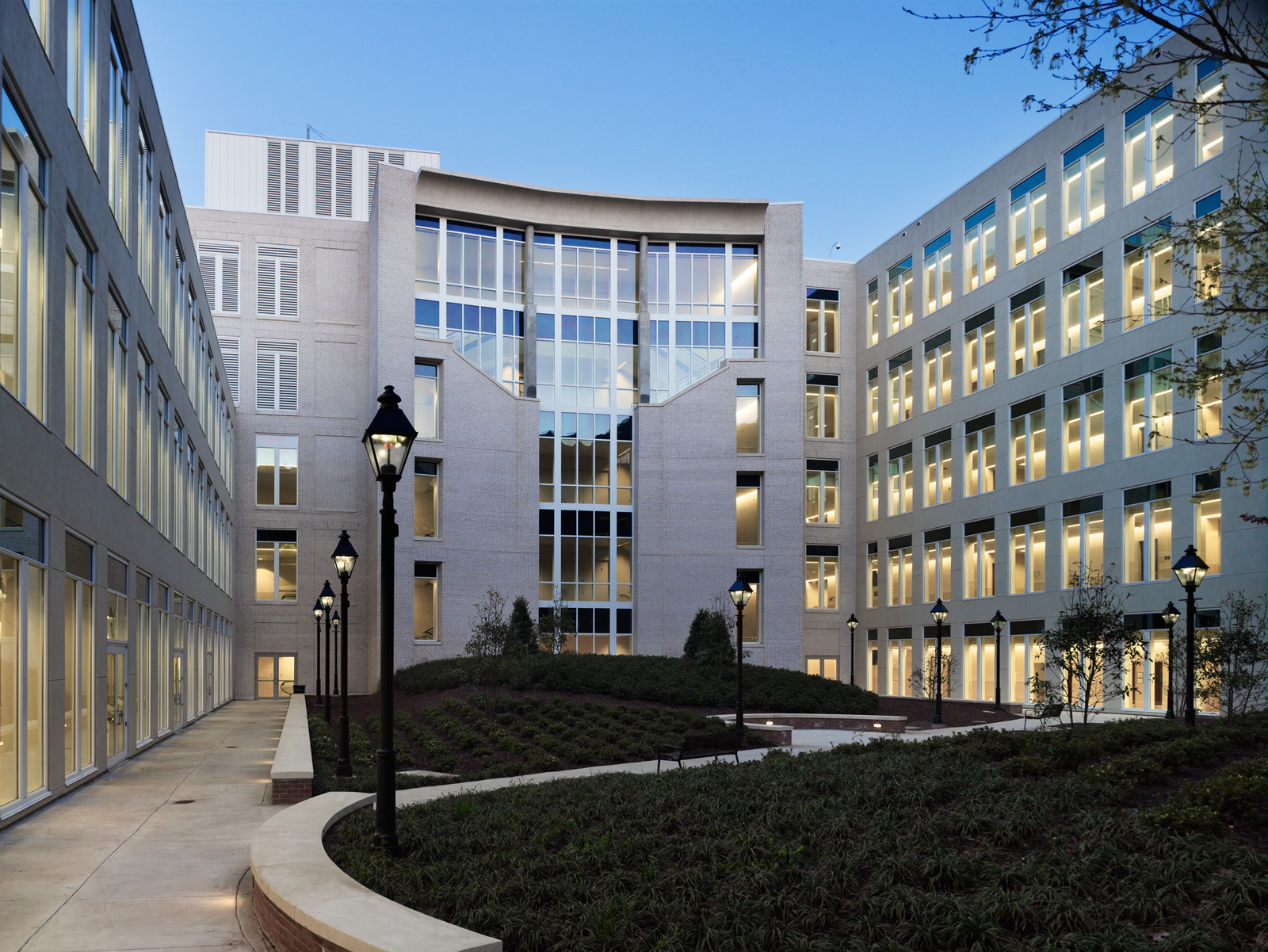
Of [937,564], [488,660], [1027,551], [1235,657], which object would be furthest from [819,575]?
[1235,657]

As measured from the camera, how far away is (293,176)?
6278 cm

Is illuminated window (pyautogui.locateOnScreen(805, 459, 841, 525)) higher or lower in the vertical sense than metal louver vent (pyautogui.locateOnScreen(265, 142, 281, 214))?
lower

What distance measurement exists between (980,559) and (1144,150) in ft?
56.0

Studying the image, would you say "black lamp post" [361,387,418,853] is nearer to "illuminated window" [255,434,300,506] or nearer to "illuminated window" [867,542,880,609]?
"illuminated window" [255,434,300,506]

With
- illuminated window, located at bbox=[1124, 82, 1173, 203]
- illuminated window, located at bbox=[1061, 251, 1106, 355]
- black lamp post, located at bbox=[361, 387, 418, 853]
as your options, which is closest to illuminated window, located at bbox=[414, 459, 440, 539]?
illuminated window, located at bbox=[1061, 251, 1106, 355]

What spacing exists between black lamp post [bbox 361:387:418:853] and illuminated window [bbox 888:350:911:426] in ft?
144

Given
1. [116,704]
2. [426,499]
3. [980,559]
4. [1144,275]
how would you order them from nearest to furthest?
[116,704] → [1144,275] → [980,559] → [426,499]

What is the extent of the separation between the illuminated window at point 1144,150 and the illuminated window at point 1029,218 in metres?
4.47

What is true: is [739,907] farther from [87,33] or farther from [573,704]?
[573,704]

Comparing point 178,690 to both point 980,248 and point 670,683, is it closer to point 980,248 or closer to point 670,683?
point 670,683

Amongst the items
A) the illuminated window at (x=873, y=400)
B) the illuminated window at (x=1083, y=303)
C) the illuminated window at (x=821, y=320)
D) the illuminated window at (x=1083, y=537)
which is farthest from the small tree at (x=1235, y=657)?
the illuminated window at (x=821, y=320)

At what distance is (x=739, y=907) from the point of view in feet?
24.8

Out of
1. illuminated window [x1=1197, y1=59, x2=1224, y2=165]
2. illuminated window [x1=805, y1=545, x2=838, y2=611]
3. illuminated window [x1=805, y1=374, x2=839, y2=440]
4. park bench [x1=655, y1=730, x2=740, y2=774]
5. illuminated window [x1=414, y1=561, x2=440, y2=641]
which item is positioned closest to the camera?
park bench [x1=655, y1=730, x2=740, y2=774]

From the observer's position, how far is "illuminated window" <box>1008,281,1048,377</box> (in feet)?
137
